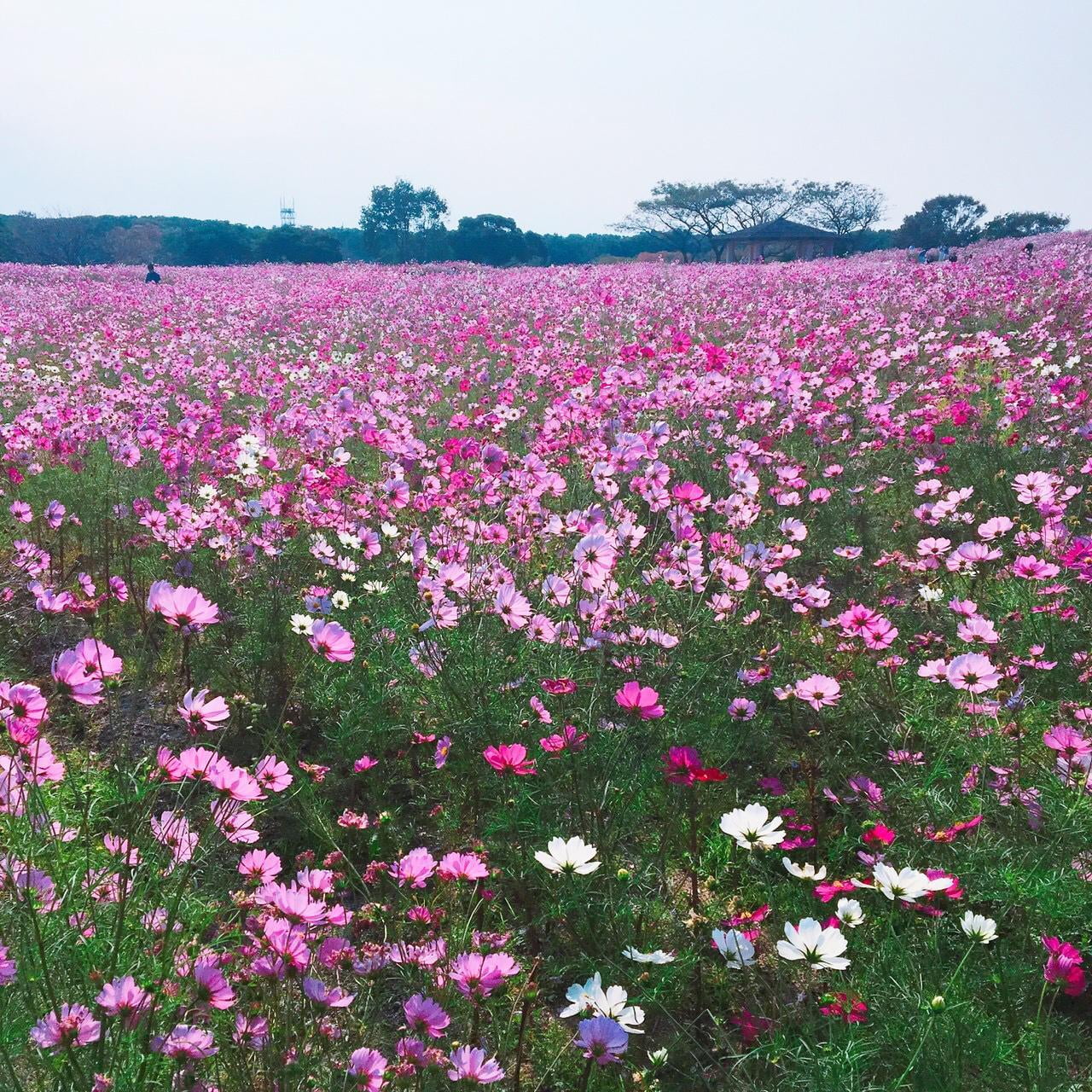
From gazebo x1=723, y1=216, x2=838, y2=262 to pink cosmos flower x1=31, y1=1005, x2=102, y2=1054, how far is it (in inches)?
2018

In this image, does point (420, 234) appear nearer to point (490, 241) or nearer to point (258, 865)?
point (490, 241)

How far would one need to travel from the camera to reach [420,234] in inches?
1981

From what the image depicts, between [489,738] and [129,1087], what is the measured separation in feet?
4.25

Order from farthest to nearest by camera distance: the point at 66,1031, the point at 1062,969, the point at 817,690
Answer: the point at 817,690 < the point at 1062,969 < the point at 66,1031

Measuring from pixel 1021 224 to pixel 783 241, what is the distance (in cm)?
1324

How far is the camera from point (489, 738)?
238 cm

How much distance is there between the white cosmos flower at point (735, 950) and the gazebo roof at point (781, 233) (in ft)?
173

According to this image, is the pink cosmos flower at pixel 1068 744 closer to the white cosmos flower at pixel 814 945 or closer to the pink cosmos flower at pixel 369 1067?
the white cosmos flower at pixel 814 945

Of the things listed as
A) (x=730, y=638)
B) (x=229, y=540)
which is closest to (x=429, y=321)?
(x=229, y=540)

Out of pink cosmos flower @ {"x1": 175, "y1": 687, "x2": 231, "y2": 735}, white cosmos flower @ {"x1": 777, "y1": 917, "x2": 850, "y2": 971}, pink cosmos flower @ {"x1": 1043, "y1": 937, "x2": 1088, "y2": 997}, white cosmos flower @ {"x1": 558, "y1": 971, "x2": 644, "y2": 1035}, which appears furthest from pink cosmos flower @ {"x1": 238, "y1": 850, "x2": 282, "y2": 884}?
pink cosmos flower @ {"x1": 1043, "y1": 937, "x2": 1088, "y2": 997}

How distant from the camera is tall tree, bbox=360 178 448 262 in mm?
53281

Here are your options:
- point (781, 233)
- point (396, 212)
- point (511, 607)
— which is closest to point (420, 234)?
point (396, 212)

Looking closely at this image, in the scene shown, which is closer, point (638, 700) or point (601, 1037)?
point (601, 1037)

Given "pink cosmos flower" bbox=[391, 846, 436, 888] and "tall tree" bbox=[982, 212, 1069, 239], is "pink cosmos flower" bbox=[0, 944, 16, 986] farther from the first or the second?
"tall tree" bbox=[982, 212, 1069, 239]
